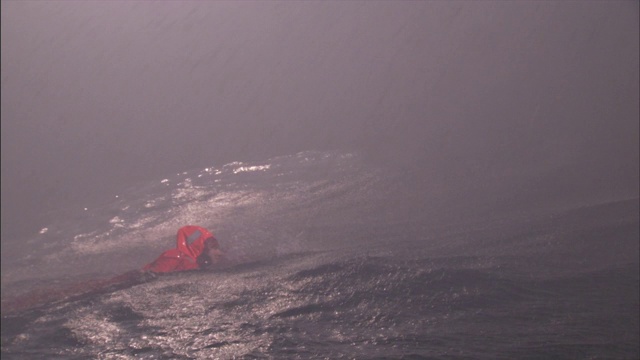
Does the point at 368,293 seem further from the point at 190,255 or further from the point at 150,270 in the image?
the point at 190,255

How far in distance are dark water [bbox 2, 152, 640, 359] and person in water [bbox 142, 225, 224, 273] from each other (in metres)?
0.41

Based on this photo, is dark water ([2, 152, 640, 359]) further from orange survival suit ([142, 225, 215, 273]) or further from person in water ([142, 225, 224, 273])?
orange survival suit ([142, 225, 215, 273])

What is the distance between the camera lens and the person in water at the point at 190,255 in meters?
8.58

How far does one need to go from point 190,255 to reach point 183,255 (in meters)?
0.08

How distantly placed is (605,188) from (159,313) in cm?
689

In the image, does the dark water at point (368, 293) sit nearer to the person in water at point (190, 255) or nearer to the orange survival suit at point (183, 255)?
the person in water at point (190, 255)

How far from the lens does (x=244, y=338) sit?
16.9ft

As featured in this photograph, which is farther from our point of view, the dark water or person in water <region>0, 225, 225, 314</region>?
person in water <region>0, 225, 225, 314</region>

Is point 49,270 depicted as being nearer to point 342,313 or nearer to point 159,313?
point 159,313

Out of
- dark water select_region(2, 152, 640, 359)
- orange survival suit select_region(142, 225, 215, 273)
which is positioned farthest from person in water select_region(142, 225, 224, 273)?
dark water select_region(2, 152, 640, 359)

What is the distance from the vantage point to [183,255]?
28.7ft

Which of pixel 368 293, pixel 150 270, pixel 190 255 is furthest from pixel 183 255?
pixel 368 293

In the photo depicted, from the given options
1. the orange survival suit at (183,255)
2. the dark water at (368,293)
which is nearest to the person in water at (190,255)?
the orange survival suit at (183,255)

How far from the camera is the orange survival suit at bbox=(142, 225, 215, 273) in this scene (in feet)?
28.1
